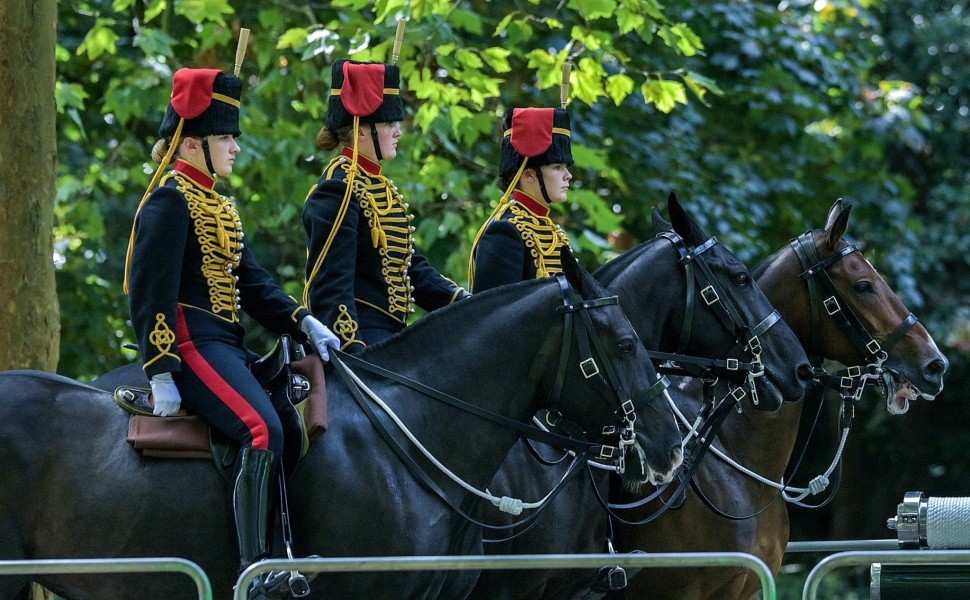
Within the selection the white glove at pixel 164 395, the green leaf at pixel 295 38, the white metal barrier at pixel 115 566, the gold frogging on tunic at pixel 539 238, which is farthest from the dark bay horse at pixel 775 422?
the green leaf at pixel 295 38

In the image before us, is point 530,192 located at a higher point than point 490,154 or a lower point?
higher

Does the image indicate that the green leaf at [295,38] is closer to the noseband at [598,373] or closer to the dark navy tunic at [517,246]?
the dark navy tunic at [517,246]

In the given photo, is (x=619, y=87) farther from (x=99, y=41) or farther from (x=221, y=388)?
(x=221, y=388)

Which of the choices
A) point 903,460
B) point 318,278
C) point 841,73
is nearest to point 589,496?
point 318,278

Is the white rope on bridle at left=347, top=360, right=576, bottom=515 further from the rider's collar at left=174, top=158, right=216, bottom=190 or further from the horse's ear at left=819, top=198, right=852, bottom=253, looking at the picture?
the horse's ear at left=819, top=198, right=852, bottom=253

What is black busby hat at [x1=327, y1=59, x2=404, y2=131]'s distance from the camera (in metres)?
6.52

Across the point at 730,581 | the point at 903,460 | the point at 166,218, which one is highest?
the point at 166,218

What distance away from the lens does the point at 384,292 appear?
664cm

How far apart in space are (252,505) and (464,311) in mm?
1181

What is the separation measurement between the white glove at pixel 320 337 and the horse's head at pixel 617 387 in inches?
34.5

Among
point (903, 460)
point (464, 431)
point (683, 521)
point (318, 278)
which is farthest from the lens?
point (903, 460)

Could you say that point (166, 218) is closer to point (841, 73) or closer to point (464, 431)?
point (464, 431)

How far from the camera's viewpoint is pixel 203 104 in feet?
19.1

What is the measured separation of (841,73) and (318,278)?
27.1 feet
